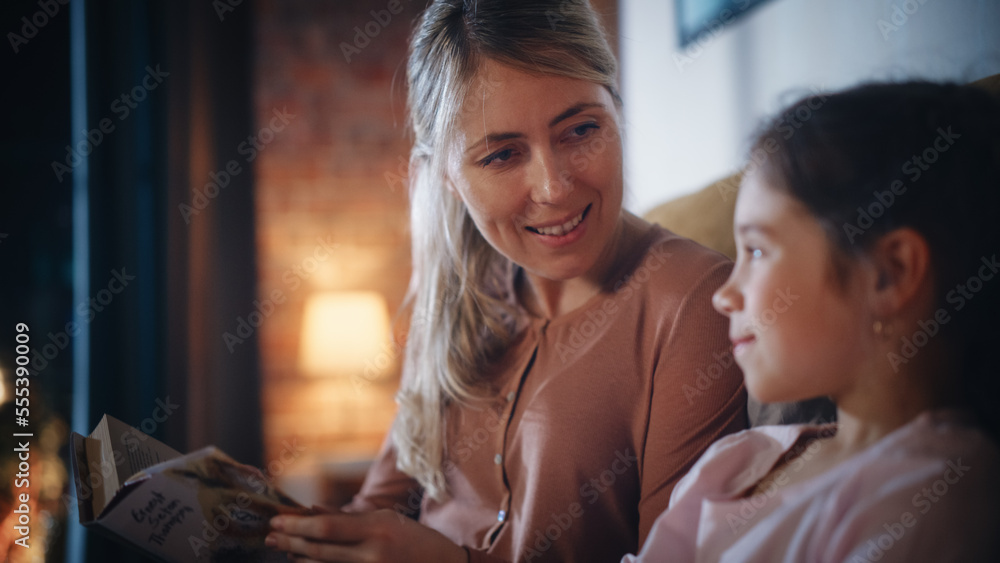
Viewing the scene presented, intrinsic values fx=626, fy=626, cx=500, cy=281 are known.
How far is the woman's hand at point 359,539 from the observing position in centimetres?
72

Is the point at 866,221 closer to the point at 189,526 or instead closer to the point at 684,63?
the point at 189,526

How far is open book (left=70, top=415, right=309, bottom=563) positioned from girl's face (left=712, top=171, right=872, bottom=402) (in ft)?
1.82

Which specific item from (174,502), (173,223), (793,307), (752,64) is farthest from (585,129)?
(173,223)

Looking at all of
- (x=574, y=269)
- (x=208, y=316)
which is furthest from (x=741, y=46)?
(x=208, y=316)

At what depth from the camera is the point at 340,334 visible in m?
2.88

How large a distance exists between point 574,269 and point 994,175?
530 mm

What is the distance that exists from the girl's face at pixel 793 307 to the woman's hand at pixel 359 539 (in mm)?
463

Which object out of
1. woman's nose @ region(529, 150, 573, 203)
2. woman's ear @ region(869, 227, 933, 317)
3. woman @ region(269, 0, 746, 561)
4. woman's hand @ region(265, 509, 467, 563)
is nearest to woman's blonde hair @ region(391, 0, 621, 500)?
woman @ region(269, 0, 746, 561)

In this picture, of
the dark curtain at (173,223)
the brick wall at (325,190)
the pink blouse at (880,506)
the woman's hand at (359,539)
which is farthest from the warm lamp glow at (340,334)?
the pink blouse at (880,506)

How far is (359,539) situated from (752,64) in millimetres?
1104

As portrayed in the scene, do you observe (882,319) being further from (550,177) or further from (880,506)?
(550,177)

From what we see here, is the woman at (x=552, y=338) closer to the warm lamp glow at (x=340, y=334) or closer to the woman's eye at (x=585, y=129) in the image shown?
the woman's eye at (x=585, y=129)

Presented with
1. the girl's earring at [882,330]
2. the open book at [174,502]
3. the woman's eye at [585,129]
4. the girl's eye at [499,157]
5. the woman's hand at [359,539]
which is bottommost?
the woman's hand at [359,539]

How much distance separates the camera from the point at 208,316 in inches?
92.6
